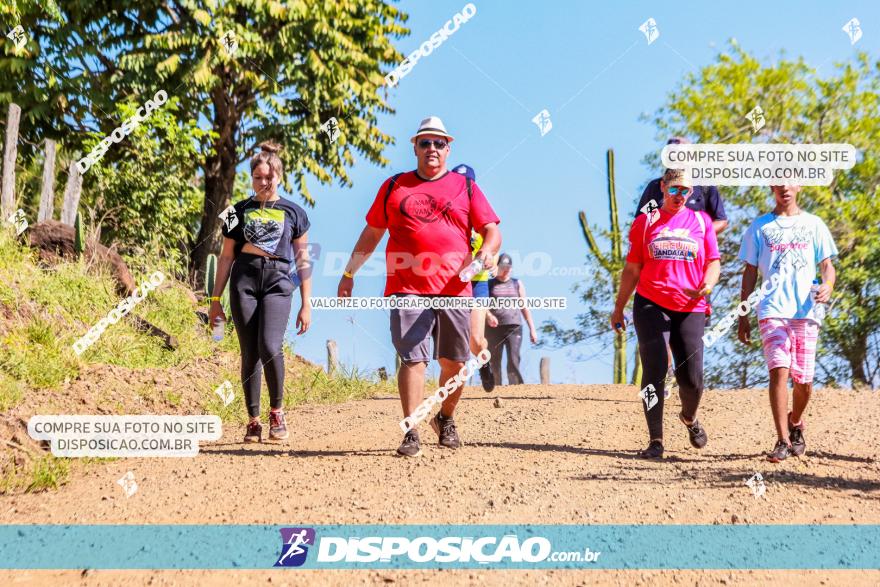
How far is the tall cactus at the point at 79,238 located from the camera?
1286cm

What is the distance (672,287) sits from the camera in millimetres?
6871

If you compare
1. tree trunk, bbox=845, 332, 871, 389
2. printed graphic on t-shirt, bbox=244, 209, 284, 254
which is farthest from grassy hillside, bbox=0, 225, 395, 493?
tree trunk, bbox=845, 332, 871, 389

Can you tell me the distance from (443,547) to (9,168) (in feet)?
43.6

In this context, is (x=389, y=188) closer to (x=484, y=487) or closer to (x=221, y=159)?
(x=484, y=487)

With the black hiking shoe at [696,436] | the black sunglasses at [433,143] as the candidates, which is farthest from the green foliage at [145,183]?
the black hiking shoe at [696,436]

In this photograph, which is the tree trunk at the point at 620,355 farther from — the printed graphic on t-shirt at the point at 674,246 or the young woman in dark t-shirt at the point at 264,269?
the young woman in dark t-shirt at the point at 264,269

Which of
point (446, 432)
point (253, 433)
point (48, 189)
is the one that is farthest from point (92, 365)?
point (48, 189)

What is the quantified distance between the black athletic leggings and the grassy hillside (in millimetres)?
4378

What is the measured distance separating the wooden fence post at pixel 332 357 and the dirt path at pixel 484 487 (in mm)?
4521

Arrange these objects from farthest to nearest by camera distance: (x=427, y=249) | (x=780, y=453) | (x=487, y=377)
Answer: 1. (x=487, y=377)
2. (x=780, y=453)
3. (x=427, y=249)

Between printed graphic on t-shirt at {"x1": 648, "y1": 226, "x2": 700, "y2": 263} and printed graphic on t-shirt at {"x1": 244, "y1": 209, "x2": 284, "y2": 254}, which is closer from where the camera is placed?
printed graphic on t-shirt at {"x1": 648, "y1": 226, "x2": 700, "y2": 263}

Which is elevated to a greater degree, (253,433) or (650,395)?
(650,395)

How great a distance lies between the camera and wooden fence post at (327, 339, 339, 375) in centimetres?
1348

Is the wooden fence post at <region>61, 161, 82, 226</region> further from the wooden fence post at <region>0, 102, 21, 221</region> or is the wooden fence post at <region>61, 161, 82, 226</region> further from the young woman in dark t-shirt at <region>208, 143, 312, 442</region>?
the young woman in dark t-shirt at <region>208, 143, 312, 442</region>
